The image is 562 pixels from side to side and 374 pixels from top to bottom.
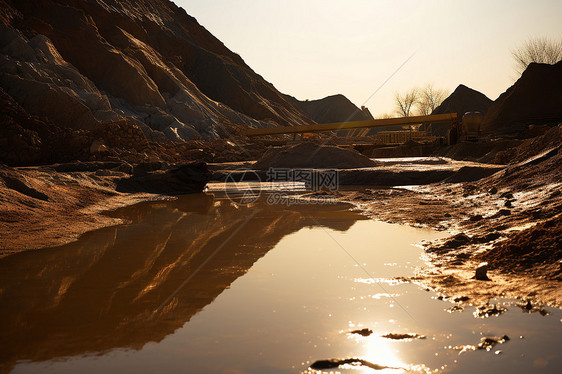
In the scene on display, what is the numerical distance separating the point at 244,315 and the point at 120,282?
142cm

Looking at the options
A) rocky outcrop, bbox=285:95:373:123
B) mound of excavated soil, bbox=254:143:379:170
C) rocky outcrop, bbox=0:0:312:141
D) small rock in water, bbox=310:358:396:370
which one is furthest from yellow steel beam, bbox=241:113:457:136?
rocky outcrop, bbox=285:95:373:123

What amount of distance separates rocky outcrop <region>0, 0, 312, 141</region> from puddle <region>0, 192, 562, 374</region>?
22.3 metres

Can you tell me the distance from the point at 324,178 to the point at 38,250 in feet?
37.3

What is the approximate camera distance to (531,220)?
489 centimetres

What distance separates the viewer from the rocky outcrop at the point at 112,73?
25.2 metres

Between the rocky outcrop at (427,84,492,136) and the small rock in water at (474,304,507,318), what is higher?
the rocky outcrop at (427,84,492,136)

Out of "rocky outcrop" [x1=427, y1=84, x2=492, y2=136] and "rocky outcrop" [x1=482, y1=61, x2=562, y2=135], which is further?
"rocky outcrop" [x1=427, y1=84, x2=492, y2=136]

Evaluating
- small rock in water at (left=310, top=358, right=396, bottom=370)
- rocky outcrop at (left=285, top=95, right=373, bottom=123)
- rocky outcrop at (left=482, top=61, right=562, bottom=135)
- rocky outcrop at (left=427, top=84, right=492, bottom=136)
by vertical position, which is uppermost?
rocky outcrop at (left=285, top=95, right=373, bottom=123)

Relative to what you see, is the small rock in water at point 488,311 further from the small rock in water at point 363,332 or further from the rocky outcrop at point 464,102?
the rocky outcrop at point 464,102

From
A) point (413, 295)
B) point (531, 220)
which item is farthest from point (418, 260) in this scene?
point (531, 220)

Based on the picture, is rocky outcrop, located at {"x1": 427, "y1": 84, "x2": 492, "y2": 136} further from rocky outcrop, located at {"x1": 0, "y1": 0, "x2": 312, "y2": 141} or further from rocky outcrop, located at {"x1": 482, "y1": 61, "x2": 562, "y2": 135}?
rocky outcrop, located at {"x1": 0, "y1": 0, "x2": 312, "y2": 141}

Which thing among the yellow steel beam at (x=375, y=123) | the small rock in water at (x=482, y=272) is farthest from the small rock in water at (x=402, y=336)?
the yellow steel beam at (x=375, y=123)

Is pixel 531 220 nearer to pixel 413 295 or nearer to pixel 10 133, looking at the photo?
pixel 413 295

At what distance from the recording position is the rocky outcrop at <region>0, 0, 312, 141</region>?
990 inches
